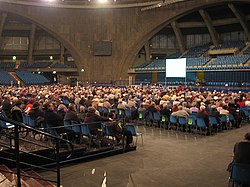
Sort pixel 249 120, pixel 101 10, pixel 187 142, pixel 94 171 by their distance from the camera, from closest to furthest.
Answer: pixel 94 171 → pixel 187 142 → pixel 249 120 → pixel 101 10

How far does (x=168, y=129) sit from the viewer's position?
11281mm

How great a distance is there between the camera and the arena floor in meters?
5.59

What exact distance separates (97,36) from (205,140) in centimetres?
2897

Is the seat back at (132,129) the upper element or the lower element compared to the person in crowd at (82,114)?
lower

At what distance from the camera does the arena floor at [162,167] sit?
559cm

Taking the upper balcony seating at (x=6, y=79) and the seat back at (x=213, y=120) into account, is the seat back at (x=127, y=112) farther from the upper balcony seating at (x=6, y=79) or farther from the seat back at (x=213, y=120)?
the upper balcony seating at (x=6, y=79)

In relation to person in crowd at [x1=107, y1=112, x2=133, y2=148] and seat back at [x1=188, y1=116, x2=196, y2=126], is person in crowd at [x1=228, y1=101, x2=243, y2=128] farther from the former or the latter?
person in crowd at [x1=107, y1=112, x2=133, y2=148]

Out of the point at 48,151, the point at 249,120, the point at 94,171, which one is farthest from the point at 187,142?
the point at 249,120

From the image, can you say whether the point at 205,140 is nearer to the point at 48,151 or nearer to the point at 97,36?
the point at 48,151

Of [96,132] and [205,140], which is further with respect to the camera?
[205,140]

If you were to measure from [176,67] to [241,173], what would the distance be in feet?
62.4

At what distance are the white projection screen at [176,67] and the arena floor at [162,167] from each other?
544 inches

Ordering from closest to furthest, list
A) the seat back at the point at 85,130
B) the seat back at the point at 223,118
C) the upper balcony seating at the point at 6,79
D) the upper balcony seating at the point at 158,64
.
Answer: the seat back at the point at 85,130, the seat back at the point at 223,118, the upper balcony seating at the point at 158,64, the upper balcony seating at the point at 6,79

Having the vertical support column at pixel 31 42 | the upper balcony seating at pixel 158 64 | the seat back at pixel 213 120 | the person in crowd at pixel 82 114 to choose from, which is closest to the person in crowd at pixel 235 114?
the seat back at pixel 213 120
